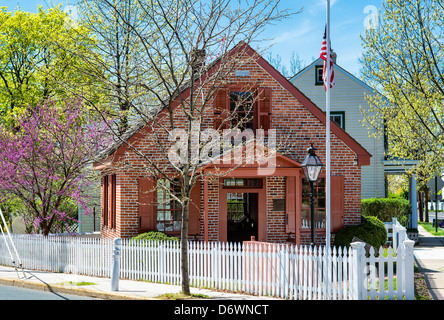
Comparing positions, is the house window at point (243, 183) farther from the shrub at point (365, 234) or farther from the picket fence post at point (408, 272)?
the picket fence post at point (408, 272)

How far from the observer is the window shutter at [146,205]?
58.2ft

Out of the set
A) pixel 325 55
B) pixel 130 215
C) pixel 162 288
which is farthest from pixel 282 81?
pixel 162 288

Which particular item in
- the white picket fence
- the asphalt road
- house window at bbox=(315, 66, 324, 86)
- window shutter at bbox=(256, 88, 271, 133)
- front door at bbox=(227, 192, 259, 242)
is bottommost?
the asphalt road

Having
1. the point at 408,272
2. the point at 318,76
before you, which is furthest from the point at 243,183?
the point at 318,76

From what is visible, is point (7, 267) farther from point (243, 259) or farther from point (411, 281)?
point (411, 281)

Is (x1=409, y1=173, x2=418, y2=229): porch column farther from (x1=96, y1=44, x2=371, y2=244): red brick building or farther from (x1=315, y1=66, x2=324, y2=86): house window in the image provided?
(x1=96, y1=44, x2=371, y2=244): red brick building

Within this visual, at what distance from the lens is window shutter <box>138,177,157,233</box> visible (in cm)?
1773

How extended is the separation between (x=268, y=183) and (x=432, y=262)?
5.89 meters

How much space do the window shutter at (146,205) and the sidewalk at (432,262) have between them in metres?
8.15

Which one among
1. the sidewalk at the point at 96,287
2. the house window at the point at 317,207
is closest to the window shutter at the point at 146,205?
the sidewalk at the point at 96,287

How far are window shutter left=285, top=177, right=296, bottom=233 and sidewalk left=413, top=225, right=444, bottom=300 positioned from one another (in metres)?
4.03

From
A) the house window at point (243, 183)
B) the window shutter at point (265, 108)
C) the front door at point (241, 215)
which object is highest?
the window shutter at point (265, 108)

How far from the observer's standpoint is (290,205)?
18.3 m

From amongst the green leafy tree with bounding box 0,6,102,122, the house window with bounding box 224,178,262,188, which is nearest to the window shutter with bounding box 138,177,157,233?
the house window with bounding box 224,178,262,188
